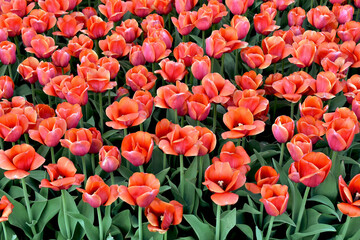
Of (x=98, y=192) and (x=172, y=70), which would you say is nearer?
(x=98, y=192)

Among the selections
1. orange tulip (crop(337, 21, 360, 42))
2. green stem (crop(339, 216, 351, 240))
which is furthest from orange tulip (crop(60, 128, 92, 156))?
orange tulip (crop(337, 21, 360, 42))

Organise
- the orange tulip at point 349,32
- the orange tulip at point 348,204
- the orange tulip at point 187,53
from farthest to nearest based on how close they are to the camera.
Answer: the orange tulip at point 349,32 < the orange tulip at point 187,53 < the orange tulip at point 348,204

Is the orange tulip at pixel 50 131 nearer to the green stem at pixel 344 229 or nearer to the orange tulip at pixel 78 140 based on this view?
the orange tulip at pixel 78 140

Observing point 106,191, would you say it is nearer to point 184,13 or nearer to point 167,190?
point 167,190

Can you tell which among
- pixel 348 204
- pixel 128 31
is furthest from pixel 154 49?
pixel 348 204

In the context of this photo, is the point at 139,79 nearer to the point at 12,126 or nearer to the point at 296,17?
the point at 12,126

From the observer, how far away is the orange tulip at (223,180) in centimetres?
131

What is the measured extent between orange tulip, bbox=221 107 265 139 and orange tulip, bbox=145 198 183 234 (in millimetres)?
308

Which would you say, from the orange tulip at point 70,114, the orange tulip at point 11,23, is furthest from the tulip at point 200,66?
the orange tulip at point 11,23

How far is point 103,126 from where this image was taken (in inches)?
77.8

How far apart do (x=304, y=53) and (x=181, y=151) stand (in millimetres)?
820

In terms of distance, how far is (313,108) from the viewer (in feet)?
5.35

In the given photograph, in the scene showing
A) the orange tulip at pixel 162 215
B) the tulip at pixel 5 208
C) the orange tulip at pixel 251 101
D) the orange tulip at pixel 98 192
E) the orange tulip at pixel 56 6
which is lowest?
the orange tulip at pixel 162 215

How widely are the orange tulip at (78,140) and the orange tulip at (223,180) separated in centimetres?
43
